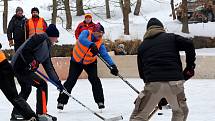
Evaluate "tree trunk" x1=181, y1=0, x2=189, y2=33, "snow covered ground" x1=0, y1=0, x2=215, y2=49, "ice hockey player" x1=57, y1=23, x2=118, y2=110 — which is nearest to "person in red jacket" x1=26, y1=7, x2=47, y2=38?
"ice hockey player" x1=57, y1=23, x2=118, y2=110

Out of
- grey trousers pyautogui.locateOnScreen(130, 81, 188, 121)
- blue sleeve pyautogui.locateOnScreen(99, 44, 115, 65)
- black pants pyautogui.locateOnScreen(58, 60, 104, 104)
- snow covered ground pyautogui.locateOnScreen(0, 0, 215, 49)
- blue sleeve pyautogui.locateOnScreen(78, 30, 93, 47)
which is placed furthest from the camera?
snow covered ground pyautogui.locateOnScreen(0, 0, 215, 49)

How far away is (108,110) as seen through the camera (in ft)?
29.9

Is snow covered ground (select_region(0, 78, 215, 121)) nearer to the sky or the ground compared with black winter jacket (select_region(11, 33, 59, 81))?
nearer to the ground

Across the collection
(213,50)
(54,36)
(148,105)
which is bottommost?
(213,50)

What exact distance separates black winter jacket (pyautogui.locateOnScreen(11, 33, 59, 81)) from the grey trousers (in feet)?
6.52

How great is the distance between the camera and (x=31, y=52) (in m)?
7.26

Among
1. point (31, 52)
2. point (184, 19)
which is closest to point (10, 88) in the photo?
point (31, 52)

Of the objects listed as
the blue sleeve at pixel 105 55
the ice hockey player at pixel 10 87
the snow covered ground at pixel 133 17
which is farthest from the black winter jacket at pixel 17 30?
the snow covered ground at pixel 133 17

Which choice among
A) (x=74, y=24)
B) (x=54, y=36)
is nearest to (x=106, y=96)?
(x=54, y=36)

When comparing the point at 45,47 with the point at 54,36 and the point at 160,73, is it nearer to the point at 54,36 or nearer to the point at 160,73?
the point at 54,36

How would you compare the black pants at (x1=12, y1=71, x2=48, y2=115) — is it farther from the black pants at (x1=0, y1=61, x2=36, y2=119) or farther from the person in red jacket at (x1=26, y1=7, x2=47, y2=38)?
the person in red jacket at (x1=26, y1=7, x2=47, y2=38)

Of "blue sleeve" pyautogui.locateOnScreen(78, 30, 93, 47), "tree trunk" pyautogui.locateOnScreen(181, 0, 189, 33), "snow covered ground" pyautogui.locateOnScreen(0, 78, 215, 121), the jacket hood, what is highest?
the jacket hood

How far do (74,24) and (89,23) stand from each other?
828 inches

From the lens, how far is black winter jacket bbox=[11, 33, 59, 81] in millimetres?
7172
